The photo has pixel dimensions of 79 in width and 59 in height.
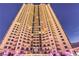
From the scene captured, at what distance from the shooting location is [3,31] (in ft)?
6.37

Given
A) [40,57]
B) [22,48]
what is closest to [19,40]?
[22,48]

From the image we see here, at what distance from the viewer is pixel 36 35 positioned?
77.2 inches

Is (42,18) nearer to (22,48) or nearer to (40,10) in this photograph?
(40,10)

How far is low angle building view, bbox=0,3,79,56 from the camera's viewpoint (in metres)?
1.92

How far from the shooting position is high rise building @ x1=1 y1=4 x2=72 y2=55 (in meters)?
1.92

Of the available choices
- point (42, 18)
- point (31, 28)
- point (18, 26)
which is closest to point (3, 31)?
point (18, 26)

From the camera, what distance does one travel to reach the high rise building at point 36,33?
6.31 ft

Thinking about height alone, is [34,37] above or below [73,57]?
above

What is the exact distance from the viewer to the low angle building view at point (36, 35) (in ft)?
6.28

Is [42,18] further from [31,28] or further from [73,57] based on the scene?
Result: [73,57]

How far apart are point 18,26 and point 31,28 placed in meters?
0.14

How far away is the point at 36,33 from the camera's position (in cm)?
196

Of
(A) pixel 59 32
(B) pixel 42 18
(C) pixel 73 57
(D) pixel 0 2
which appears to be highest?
(D) pixel 0 2

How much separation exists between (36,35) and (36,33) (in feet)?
0.07
